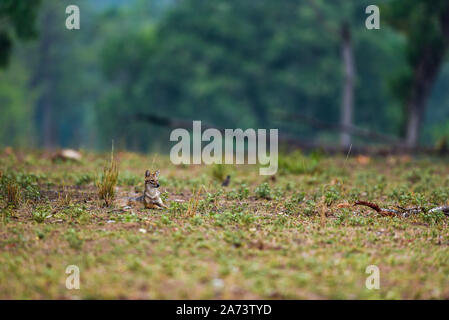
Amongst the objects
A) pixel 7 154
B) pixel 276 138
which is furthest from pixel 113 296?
pixel 276 138

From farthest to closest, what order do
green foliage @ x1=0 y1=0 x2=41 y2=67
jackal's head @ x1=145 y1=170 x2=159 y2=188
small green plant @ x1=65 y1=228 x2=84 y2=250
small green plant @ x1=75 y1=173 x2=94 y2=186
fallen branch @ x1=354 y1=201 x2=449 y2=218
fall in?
1. green foliage @ x1=0 y1=0 x2=41 y2=67
2. small green plant @ x1=75 y1=173 x2=94 y2=186
3. fallen branch @ x1=354 y1=201 x2=449 y2=218
4. jackal's head @ x1=145 y1=170 x2=159 y2=188
5. small green plant @ x1=65 y1=228 x2=84 y2=250

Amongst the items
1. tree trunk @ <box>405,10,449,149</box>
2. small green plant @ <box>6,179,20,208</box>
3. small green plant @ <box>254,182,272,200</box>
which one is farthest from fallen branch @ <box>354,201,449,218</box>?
tree trunk @ <box>405,10,449,149</box>

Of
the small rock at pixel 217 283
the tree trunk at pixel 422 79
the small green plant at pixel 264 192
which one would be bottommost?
the small rock at pixel 217 283

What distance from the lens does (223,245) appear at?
17.0ft

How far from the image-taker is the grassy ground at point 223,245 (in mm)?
4238

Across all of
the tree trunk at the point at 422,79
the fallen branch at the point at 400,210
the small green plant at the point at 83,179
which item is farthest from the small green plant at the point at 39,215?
the tree trunk at the point at 422,79

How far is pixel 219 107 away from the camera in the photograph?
31.7 meters

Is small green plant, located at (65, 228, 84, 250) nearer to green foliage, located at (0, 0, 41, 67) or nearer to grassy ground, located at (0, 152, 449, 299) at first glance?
grassy ground, located at (0, 152, 449, 299)

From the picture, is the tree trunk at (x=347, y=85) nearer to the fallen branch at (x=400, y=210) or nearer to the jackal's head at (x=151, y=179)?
the fallen branch at (x=400, y=210)

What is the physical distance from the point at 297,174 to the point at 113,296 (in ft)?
21.8

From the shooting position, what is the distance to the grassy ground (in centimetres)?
424

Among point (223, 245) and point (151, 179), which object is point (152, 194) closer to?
point (151, 179)

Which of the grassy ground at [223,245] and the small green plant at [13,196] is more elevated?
the small green plant at [13,196]
